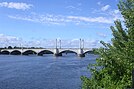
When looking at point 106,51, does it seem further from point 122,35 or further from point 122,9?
point 122,9

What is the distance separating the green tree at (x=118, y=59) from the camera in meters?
18.1

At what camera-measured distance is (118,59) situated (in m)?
19.1

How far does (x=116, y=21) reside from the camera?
21.4m

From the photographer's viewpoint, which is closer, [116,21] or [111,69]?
[111,69]

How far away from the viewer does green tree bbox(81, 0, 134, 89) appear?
1809 cm

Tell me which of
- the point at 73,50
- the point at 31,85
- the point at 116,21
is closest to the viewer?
the point at 116,21

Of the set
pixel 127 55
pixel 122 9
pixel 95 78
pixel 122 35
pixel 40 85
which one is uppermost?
pixel 122 9

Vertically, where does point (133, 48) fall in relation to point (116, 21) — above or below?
below

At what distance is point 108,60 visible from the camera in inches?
773

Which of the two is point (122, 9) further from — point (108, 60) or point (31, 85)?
point (31, 85)

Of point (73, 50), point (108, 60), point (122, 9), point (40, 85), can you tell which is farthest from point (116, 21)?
point (73, 50)

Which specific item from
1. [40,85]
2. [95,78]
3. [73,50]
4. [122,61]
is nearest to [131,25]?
[122,61]

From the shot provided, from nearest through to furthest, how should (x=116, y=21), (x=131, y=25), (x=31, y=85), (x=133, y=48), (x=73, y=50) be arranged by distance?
(x=133, y=48) < (x=131, y=25) < (x=116, y=21) < (x=31, y=85) < (x=73, y=50)

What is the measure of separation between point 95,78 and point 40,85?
40.7 meters
